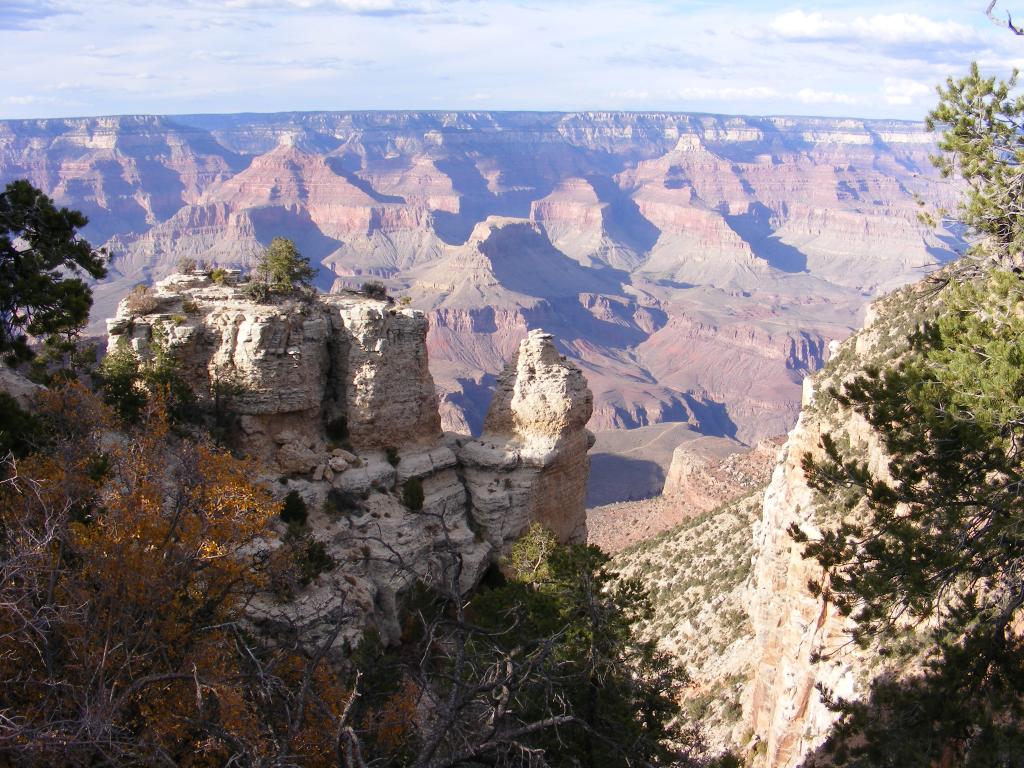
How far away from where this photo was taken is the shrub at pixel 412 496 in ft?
80.6

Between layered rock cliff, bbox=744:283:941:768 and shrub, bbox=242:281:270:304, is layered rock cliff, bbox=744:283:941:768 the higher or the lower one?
the lower one

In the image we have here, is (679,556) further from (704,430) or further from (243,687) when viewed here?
(704,430)

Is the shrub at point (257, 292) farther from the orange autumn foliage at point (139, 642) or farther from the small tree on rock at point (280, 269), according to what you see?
the orange autumn foliage at point (139, 642)

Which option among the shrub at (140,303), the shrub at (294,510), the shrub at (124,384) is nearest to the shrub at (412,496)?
the shrub at (294,510)

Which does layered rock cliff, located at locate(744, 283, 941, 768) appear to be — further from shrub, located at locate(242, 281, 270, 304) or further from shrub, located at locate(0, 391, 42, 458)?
shrub, located at locate(0, 391, 42, 458)

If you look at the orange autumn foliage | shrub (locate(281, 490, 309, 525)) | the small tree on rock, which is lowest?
shrub (locate(281, 490, 309, 525))

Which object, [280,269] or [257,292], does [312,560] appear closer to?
[257,292]

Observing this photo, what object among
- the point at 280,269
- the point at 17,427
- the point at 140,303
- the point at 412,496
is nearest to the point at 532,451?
the point at 412,496

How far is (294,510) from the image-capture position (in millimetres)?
22297

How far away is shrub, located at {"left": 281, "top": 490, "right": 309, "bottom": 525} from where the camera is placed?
22.2 m

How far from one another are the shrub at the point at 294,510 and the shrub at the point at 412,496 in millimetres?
3427

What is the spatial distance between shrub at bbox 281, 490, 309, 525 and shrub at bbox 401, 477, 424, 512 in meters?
3.43

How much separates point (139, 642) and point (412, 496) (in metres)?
14.4

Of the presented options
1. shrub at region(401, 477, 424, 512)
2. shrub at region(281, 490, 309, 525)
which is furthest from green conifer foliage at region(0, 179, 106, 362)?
shrub at region(401, 477, 424, 512)
